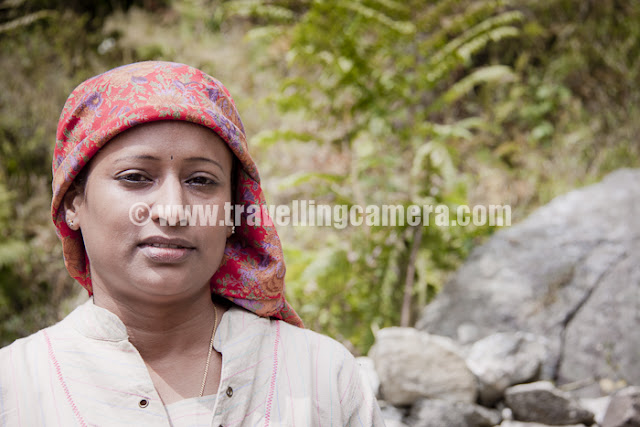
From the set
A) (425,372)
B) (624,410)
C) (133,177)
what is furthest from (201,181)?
(624,410)

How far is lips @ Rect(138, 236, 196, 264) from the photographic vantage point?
126cm

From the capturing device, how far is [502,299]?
3.56 m

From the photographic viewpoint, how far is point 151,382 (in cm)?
129

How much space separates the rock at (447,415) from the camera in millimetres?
2752

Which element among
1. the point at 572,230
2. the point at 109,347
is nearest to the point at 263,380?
the point at 109,347

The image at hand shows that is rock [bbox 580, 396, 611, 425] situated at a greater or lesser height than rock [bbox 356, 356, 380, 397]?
lesser

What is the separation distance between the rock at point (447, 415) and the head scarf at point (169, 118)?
1576 mm

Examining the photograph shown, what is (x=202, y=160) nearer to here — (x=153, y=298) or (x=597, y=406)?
(x=153, y=298)

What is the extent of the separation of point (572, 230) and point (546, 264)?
37 cm

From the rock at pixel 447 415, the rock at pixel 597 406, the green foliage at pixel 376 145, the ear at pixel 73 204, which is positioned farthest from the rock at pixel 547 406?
the ear at pixel 73 204

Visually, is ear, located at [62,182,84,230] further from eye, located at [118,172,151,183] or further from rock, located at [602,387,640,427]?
rock, located at [602,387,640,427]

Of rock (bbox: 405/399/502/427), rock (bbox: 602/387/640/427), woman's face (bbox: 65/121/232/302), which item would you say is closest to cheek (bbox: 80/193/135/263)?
woman's face (bbox: 65/121/232/302)

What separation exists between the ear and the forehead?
13cm

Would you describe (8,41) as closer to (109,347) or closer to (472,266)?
(472,266)
